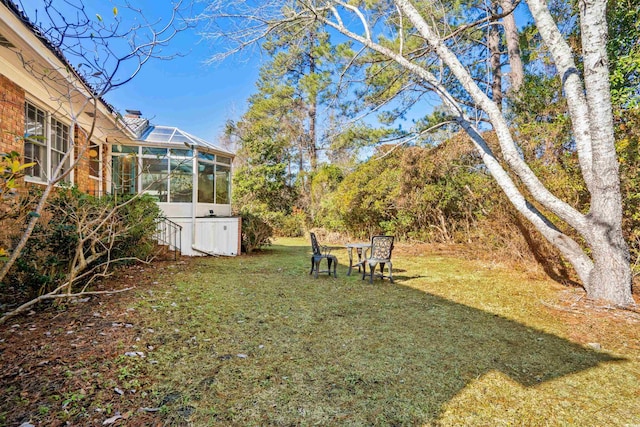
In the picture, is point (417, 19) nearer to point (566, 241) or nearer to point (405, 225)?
point (566, 241)

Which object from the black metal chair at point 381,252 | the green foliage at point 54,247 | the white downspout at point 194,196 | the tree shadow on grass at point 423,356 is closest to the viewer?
the tree shadow on grass at point 423,356

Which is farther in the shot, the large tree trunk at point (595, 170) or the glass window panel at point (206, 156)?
the glass window panel at point (206, 156)

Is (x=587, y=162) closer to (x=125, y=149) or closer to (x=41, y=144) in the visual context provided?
(x=41, y=144)

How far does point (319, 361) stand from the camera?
3.07 m

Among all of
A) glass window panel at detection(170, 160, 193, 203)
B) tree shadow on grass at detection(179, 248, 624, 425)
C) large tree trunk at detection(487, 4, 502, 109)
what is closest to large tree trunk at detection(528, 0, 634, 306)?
tree shadow on grass at detection(179, 248, 624, 425)

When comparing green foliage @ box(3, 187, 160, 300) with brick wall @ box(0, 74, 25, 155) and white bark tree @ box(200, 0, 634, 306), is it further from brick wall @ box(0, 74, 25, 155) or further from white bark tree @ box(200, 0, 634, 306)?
white bark tree @ box(200, 0, 634, 306)

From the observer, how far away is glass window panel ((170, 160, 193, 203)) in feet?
33.0

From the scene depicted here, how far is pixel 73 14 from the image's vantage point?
2.77 m

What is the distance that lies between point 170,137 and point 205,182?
176 cm

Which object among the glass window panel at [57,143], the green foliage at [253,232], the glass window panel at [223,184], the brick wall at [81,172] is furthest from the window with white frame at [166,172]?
the glass window panel at [57,143]

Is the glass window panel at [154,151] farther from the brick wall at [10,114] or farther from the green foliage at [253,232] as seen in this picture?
the brick wall at [10,114]

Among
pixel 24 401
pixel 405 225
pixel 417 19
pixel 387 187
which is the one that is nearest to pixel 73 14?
pixel 24 401

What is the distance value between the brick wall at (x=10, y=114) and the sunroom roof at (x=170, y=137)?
4119 millimetres

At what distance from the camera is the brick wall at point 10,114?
5133 mm
